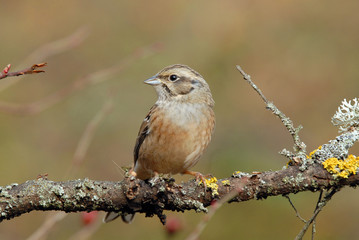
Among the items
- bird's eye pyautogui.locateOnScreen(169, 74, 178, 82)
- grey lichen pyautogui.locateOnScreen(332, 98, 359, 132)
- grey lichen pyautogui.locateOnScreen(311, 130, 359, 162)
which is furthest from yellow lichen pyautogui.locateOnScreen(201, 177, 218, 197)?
bird's eye pyautogui.locateOnScreen(169, 74, 178, 82)

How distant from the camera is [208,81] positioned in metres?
8.41

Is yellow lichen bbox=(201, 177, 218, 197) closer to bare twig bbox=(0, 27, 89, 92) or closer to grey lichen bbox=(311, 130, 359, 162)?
grey lichen bbox=(311, 130, 359, 162)

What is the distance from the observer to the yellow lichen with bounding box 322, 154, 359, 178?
3699mm

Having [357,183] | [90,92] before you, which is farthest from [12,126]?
[357,183]

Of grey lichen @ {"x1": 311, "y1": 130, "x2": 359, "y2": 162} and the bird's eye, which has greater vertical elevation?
the bird's eye

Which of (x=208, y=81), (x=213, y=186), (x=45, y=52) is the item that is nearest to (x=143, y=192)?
(x=213, y=186)

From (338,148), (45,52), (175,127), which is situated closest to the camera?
(338,148)

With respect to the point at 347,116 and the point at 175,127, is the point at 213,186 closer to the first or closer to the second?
the point at 347,116

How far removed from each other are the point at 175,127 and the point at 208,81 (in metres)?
3.38

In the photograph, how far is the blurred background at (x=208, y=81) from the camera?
6.62 m

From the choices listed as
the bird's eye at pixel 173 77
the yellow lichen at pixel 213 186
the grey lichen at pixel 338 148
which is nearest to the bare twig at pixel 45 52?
the bird's eye at pixel 173 77

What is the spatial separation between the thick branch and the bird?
3.22ft

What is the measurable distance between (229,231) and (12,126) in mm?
3183

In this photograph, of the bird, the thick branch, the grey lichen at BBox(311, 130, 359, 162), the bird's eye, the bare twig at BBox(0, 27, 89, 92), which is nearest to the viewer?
the thick branch
